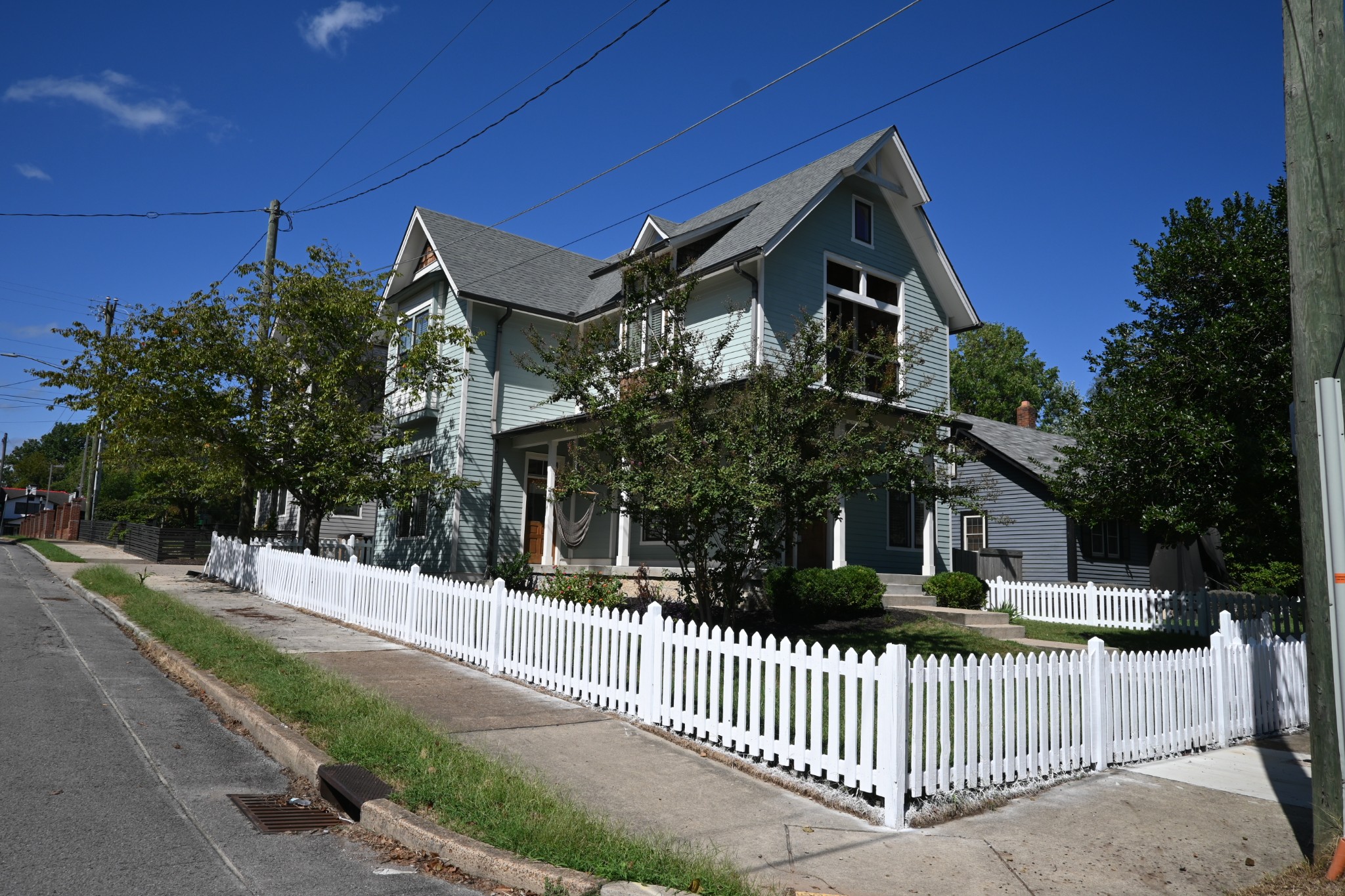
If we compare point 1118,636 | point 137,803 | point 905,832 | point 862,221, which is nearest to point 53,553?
point 862,221

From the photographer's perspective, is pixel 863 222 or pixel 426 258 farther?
pixel 426 258

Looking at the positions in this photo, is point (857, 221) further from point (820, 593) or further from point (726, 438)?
point (726, 438)

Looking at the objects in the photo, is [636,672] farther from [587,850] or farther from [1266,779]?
[1266,779]

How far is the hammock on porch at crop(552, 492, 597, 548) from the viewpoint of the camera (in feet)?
68.9

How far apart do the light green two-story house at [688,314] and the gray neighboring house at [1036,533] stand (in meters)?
6.54

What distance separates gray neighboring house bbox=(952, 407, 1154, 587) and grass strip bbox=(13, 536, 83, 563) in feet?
91.9

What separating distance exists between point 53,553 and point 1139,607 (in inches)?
1358

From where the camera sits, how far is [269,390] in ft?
64.6

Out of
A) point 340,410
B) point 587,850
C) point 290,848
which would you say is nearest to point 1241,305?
point 587,850

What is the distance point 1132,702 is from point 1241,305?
9.44 m

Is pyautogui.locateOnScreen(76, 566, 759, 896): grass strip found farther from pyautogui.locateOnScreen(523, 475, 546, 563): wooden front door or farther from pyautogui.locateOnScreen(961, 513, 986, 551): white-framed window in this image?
pyautogui.locateOnScreen(961, 513, 986, 551): white-framed window

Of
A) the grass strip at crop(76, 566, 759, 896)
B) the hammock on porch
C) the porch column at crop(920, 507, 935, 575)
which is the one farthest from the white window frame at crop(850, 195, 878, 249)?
the grass strip at crop(76, 566, 759, 896)

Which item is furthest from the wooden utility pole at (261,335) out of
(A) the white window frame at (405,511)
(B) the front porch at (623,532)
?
(B) the front porch at (623,532)

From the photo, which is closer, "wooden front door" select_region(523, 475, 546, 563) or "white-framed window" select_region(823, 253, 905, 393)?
"white-framed window" select_region(823, 253, 905, 393)
